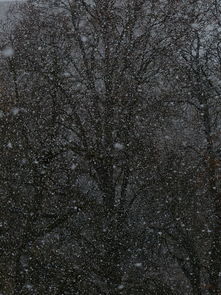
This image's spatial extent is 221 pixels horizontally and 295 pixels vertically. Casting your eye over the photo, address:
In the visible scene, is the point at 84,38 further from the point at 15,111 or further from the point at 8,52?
the point at 15,111

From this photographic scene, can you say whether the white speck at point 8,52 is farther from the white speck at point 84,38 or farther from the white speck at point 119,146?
the white speck at point 119,146

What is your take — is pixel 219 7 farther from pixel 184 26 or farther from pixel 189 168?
pixel 189 168

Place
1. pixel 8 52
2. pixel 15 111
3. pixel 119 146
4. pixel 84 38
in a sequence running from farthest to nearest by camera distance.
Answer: pixel 84 38
pixel 8 52
pixel 119 146
pixel 15 111

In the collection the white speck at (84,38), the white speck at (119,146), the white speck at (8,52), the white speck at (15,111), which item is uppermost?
the white speck at (84,38)

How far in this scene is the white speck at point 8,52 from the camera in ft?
43.6

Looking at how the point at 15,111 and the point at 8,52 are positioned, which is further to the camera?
the point at 8,52

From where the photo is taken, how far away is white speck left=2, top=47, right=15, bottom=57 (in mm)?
13291

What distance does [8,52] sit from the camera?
13.4 metres

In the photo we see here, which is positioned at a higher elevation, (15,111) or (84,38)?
(84,38)

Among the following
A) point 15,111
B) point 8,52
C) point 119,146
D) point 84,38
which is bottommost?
point 119,146

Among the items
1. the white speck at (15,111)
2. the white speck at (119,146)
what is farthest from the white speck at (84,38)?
the white speck at (119,146)

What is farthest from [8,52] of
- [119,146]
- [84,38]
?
[119,146]

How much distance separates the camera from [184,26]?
45.3 ft

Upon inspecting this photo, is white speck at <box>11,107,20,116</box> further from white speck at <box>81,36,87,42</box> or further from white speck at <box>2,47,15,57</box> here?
white speck at <box>81,36,87,42</box>
